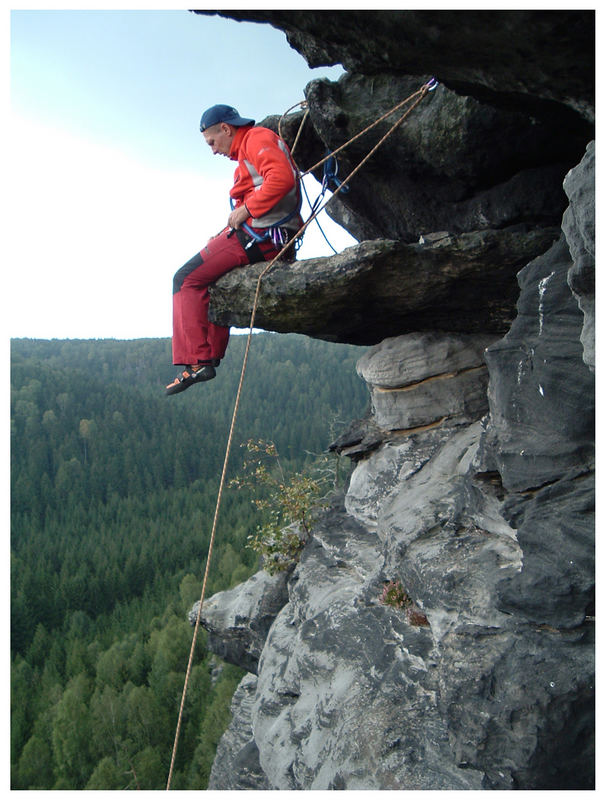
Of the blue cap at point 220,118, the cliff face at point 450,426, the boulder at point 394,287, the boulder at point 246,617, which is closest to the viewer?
the cliff face at point 450,426

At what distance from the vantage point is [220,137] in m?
7.59

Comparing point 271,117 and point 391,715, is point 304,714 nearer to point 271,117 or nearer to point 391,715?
point 391,715

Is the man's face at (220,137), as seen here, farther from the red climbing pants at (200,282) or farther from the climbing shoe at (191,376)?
the climbing shoe at (191,376)

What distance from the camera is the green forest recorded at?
3147 cm

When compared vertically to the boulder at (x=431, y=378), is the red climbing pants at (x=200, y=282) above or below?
above

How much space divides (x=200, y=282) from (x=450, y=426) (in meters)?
4.01

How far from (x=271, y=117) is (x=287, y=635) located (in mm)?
8307

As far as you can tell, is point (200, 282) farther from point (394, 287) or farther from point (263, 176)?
point (394, 287)

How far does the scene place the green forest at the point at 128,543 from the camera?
31.5 meters

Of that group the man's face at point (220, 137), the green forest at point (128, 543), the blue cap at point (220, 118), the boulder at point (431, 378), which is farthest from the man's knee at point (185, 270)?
the green forest at point (128, 543)

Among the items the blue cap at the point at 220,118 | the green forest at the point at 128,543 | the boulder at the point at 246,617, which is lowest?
the green forest at the point at 128,543

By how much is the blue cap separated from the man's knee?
5.18 ft

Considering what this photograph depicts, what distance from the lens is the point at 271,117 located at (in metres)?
10.2

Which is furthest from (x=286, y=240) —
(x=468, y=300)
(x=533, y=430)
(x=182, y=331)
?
(x=533, y=430)
